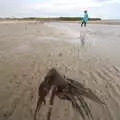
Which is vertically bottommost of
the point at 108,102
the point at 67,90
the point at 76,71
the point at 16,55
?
the point at 16,55

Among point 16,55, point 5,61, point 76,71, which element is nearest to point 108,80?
point 76,71

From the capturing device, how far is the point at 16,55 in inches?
500

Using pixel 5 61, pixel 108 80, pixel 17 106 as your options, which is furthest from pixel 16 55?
pixel 17 106

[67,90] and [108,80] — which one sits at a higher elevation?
[67,90]

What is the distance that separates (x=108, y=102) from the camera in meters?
6.54

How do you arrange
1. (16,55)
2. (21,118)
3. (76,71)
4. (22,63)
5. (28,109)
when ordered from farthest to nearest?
1. (16,55)
2. (22,63)
3. (76,71)
4. (28,109)
5. (21,118)

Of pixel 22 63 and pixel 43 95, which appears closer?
pixel 43 95

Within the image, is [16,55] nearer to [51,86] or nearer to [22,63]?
[22,63]

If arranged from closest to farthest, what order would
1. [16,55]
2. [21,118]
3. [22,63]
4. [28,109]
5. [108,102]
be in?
[21,118] → [28,109] → [108,102] → [22,63] → [16,55]

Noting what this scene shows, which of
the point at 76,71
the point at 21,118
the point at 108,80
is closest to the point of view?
the point at 21,118

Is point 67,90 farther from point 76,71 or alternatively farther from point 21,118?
point 76,71

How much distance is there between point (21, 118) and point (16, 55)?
7.24 m

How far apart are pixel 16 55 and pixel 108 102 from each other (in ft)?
22.6

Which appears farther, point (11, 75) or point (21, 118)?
point (11, 75)
